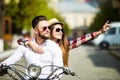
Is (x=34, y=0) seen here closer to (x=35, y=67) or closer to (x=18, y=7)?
(x=18, y=7)

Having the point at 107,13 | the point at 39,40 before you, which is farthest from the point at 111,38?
the point at 107,13

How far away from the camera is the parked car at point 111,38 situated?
155ft

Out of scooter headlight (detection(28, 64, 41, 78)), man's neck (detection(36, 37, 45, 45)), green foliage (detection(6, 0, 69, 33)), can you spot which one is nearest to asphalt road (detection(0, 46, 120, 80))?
man's neck (detection(36, 37, 45, 45))

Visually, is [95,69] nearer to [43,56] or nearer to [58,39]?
[58,39]

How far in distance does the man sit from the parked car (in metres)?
41.5

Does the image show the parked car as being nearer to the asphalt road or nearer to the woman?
the asphalt road

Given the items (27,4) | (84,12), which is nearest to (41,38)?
(27,4)

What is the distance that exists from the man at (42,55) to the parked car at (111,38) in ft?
136

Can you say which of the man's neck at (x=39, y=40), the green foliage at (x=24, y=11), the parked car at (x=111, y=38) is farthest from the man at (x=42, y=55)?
the green foliage at (x=24, y=11)

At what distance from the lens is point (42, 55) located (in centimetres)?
516

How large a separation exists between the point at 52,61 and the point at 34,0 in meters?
50.7

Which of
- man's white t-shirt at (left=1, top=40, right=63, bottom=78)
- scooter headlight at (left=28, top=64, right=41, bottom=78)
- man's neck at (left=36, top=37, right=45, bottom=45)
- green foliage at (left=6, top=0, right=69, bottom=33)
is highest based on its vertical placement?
man's neck at (left=36, top=37, right=45, bottom=45)

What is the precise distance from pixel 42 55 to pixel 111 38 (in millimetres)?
43918

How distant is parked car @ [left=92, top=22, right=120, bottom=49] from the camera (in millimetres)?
47188
